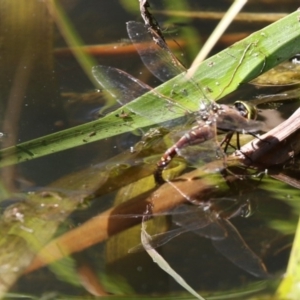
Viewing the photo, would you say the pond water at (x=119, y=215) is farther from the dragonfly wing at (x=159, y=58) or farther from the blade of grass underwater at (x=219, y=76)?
the dragonfly wing at (x=159, y=58)

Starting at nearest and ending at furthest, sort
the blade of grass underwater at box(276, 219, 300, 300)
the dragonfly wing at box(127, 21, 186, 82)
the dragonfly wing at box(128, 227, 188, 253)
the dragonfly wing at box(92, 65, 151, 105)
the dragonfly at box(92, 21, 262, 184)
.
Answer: the blade of grass underwater at box(276, 219, 300, 300) < the dragonfly wing at box(128, 227, 188, 253) < the dragonfly at box(92, 21, 262, 184) < the dragonfly wing at box(92, 65, 151, 105) < the dragonfly wing at box(127, 21, 186, 82)

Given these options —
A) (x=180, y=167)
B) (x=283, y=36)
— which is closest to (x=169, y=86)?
(x=180, y=167)

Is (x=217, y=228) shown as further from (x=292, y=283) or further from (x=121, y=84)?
(x=121, y=84)

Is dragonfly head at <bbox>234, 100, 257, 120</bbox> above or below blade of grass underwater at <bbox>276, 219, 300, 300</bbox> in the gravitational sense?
above

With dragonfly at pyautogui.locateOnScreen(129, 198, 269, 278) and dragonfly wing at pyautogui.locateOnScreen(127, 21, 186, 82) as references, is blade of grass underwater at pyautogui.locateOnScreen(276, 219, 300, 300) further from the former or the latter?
dragonfly wing at pyautogui.locateOnScreen(127, 21, 186, 82)

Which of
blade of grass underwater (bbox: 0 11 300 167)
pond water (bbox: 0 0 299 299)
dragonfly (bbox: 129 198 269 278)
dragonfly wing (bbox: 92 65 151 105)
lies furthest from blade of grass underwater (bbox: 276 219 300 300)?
dragonfly wing (bbox: 92 65 151 105)

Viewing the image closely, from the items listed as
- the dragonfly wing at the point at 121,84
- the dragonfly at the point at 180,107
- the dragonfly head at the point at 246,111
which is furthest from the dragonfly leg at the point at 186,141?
the dragonfly wing at the point at 121,84

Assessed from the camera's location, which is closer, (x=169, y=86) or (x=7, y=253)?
(x=7, y=253)

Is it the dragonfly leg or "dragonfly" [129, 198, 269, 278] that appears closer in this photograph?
"dragonfly" [129, 198, 269, 278]

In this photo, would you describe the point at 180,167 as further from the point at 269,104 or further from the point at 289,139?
the point at 269,104
